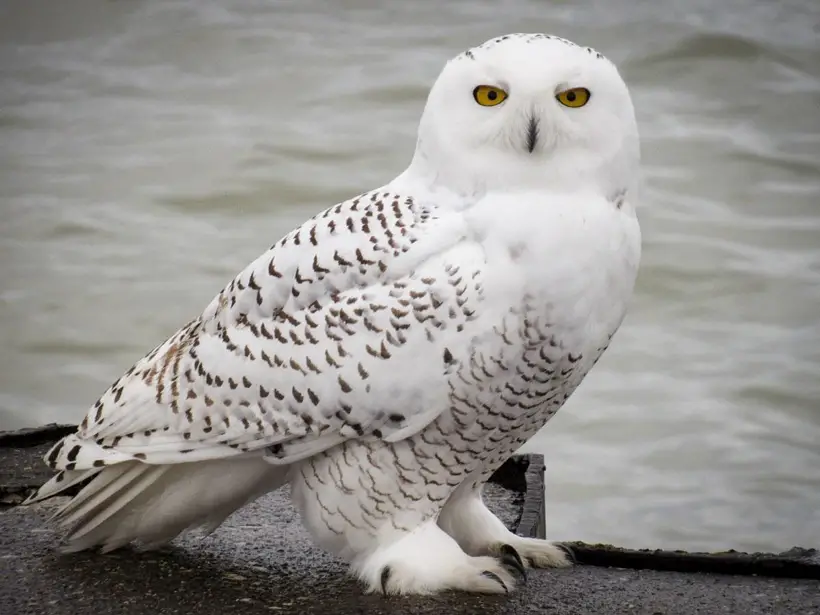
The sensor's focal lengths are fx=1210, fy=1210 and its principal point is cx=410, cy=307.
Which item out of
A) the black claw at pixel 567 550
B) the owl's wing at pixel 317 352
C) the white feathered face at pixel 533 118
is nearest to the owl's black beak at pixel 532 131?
the white feathered face at pixel 533 118

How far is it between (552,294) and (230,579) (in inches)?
36.7

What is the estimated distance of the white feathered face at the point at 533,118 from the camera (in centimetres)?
205

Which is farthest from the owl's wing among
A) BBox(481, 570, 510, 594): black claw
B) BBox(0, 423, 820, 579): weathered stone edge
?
BBox(0, 423, 820, 579): weathered stone edge

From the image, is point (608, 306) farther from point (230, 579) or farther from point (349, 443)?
point (230, 579)

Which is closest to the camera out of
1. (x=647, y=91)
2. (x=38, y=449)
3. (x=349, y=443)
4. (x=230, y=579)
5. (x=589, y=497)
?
(x=349, y=443)

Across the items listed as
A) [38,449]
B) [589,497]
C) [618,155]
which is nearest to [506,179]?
[618,155]

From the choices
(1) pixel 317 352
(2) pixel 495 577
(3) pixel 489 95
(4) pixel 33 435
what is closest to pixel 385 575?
(2) pixel 495 577

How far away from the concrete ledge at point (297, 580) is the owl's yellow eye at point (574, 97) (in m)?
0.93

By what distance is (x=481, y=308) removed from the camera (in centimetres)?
204

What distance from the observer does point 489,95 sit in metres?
2.09

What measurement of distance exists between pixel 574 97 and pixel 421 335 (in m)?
0.48

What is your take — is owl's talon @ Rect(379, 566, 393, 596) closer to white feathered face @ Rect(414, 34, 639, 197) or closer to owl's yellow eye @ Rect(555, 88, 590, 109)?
white feathered face @ Rect(414, 34, 639, 197)

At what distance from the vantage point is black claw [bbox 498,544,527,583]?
241 centimetres

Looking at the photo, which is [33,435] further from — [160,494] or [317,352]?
[317,352]
